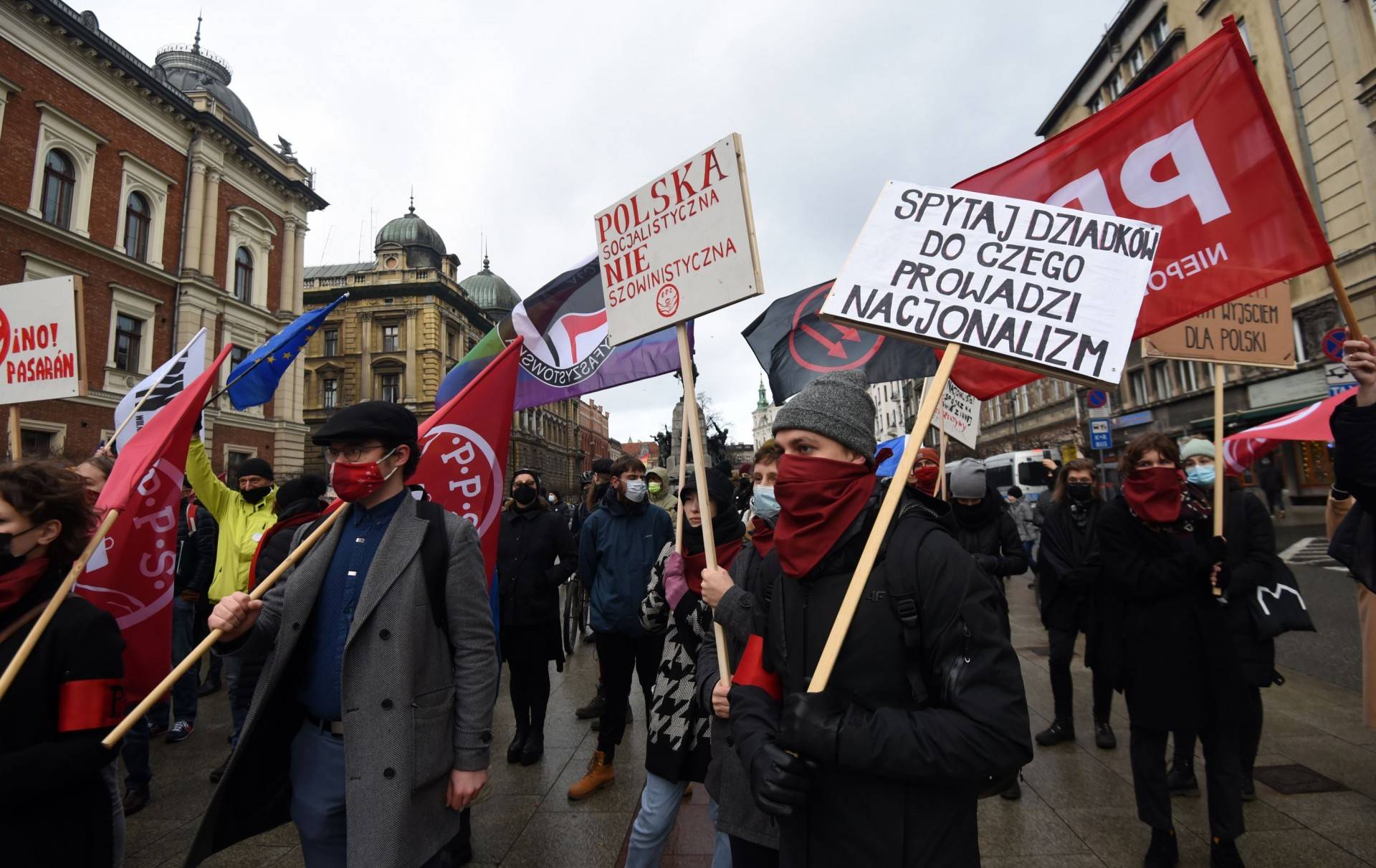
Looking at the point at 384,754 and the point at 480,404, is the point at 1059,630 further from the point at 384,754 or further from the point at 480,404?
the point at 384,754

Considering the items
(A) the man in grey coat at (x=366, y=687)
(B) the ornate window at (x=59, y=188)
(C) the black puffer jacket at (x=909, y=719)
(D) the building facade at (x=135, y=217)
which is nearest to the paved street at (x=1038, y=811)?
(A) the man in grey coat at (x=366, y=687)

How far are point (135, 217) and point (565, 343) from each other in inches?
1130

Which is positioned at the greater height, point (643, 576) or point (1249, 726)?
point (643, 576)

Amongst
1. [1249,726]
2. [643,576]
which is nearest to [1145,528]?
[1249,726]

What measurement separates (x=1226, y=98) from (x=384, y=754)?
435cm

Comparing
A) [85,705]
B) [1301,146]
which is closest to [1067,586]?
[85,705]

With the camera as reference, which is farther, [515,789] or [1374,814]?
[515,789]

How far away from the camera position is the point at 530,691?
198 inches

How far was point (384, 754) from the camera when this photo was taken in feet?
7.15

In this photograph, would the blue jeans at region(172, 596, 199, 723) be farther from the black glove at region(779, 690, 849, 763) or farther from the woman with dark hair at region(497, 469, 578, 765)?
the black glove at region(779, 690, 849, 763)

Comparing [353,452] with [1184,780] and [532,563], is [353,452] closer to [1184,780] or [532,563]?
[532,563]

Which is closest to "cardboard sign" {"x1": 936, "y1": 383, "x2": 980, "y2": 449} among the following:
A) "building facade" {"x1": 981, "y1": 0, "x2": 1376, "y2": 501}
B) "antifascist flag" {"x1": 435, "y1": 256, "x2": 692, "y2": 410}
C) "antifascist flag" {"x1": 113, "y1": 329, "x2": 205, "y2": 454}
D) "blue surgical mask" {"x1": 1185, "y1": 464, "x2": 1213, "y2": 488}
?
"blue surgical mask" {"x1": 1185, "y1": 464, "x2": 1213, "y2": 488}

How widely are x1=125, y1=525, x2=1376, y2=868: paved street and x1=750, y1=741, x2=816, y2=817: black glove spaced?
232cm

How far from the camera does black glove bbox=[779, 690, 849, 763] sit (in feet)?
5.07
